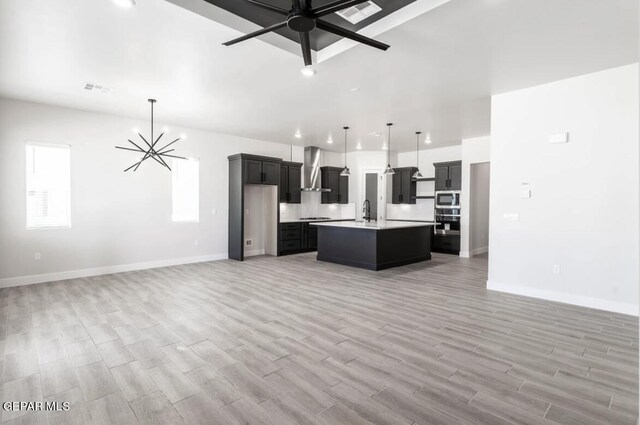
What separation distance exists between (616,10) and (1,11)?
5.35m

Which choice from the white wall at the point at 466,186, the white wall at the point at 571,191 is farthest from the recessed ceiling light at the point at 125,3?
the white wall at the point at 466,186

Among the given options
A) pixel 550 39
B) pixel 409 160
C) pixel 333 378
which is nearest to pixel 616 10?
pixel 550 39

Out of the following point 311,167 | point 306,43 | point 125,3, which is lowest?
point 311,167

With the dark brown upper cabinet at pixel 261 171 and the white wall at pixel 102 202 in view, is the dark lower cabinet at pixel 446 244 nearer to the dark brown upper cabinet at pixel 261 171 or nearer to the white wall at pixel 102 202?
the dark brown upper cabinet at pixel 261 171

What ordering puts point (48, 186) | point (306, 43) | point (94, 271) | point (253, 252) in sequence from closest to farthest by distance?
1. point (306, 43)
2. point (48, 186)
3. point (94, 271)
4. point (253, 252)

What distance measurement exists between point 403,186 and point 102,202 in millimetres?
7754

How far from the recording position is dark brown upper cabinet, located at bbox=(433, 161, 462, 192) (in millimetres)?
8565

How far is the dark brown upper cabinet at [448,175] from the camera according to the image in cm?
856

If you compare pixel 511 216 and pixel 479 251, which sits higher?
pixel 511 216

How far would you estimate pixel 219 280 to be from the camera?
5.54 meters

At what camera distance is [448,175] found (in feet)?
28.7

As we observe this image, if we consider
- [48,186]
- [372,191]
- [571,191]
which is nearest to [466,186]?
[372,191]

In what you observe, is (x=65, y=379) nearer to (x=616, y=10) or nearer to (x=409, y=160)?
(x=616, y=10)

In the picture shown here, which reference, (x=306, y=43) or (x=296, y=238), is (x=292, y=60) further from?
(x=296, y=238)
